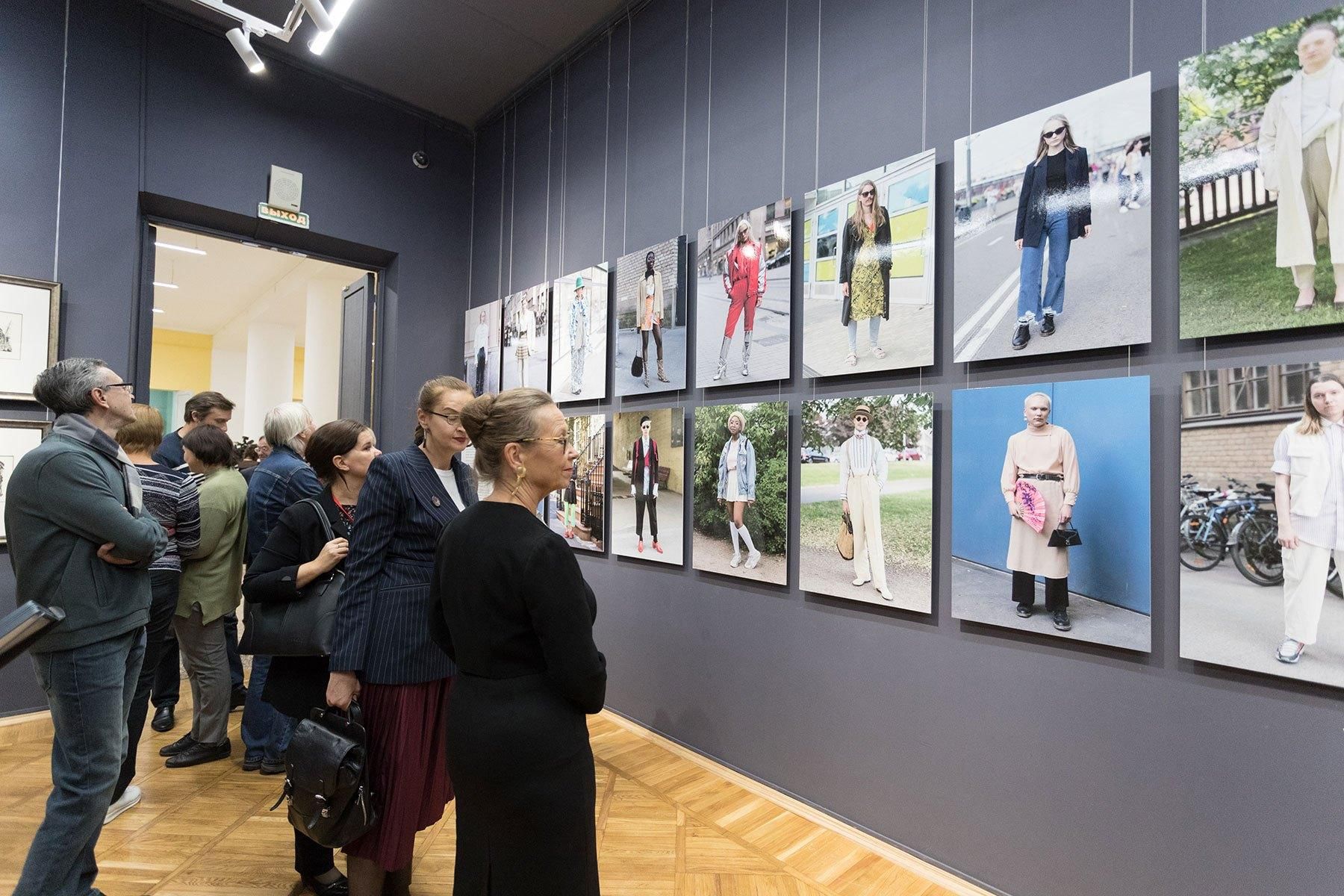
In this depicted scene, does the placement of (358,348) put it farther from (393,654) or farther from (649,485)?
(393,654)

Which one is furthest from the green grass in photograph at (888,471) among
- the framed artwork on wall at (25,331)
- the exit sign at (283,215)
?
the framed artwork on wall at (25,331)

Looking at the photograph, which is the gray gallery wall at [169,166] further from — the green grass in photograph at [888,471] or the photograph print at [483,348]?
the green grass in photograph at [888,471]

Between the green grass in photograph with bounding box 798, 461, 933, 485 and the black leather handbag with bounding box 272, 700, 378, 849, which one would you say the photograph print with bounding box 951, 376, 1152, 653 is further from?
the black leather handbag with bounding box 272, 700, 378, 849

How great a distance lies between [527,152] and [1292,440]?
482 cm

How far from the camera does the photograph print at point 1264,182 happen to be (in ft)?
5.52

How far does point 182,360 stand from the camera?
10375 millimetres

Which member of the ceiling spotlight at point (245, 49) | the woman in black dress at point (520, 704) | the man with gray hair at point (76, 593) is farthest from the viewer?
the ceiling spotlight at point (245, 49)

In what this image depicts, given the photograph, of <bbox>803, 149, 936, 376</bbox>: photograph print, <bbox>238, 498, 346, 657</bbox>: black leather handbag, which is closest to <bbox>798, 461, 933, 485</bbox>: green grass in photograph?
<bbox>803, 149, 936, 376</bbox>: photograph print

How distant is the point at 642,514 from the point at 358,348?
335cm

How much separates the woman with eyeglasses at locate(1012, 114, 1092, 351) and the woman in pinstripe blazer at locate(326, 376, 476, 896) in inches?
74.5

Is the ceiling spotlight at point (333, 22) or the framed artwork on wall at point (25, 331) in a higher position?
the ceiling spotlight at point (333, 22)

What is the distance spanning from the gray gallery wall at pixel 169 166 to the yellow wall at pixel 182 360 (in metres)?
6.63

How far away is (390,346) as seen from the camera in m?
5.38

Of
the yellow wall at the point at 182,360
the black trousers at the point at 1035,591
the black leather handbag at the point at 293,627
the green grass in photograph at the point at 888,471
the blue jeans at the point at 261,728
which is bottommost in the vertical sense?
the blue jeans at the point at 261,728
